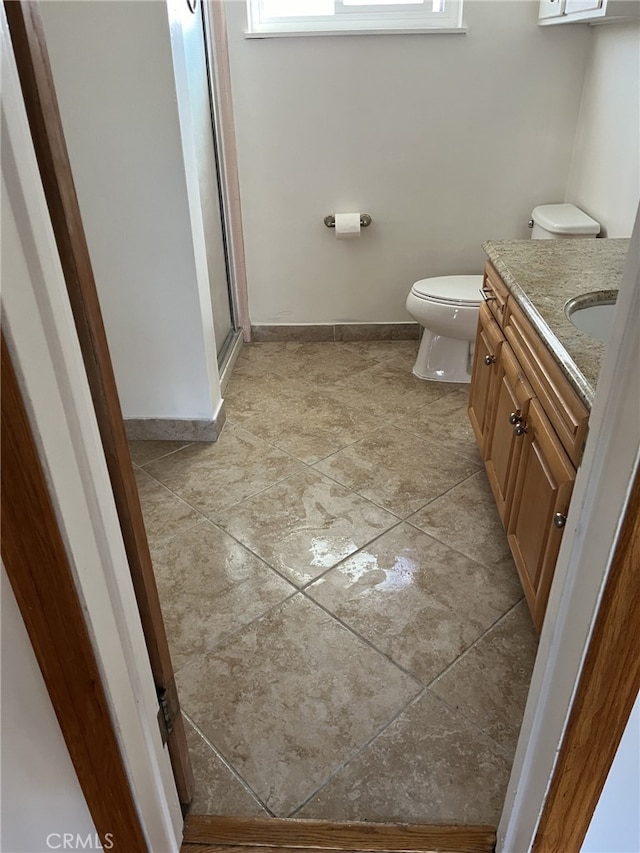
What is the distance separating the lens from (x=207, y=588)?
196cm

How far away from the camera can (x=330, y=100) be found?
308cm

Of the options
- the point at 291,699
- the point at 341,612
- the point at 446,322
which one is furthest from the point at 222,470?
the point at 446,322

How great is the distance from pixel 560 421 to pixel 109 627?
3.45ft

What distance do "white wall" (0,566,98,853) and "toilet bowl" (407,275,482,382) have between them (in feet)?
7.70

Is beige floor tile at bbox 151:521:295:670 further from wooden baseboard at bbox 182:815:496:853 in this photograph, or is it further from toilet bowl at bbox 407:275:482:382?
toilet bowl at bbox 407:275:482:382

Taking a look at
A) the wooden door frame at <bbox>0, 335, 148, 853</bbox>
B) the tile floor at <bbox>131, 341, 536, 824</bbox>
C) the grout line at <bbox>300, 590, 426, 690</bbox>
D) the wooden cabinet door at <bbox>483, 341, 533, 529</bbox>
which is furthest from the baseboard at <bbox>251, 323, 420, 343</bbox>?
the wooden door frame at <bbox>0, 335, 148, 853</bbox>

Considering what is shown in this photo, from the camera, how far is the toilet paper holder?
3.33 metres

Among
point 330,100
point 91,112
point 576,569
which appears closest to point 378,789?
point 576,569

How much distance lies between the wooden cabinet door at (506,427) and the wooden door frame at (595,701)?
923 mm

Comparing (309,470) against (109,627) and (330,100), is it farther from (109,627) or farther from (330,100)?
(330,100)

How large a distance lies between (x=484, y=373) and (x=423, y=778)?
135cm

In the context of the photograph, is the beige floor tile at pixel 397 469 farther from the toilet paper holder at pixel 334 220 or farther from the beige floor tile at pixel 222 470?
the toilet paper holder at pixel 334 220

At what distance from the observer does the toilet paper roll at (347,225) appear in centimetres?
327

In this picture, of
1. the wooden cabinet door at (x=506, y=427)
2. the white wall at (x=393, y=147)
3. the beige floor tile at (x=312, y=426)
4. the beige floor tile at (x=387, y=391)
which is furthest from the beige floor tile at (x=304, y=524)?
the white wall at (x=393, y=147)
